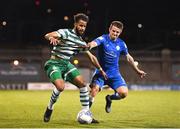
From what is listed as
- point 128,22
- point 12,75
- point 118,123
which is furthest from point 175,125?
point 128,22

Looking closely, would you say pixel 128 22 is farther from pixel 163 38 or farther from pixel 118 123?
pixel 118 123

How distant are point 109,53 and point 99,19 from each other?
3312 centimetres

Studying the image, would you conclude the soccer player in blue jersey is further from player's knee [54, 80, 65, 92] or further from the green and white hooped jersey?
player's knee [54, 80, 65, 92]

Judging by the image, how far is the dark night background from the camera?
45.4 metres

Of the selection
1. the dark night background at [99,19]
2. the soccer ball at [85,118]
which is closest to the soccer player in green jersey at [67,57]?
the soccer ball at [85,118]

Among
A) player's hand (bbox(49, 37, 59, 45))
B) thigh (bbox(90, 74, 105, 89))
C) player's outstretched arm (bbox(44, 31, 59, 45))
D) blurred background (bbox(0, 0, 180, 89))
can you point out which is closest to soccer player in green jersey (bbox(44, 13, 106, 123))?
player's outstretched arm (bbox(44, 31, 59, 45))

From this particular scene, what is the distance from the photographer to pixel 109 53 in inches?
542

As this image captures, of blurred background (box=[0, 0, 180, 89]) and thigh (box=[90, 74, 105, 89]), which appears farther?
blurred background (box=[0, 0, 180, 89])

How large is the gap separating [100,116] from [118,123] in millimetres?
1821

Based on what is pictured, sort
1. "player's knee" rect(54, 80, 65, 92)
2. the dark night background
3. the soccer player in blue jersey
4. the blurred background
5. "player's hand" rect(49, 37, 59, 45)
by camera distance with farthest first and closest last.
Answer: the dark night background → the blurred background → the soccer player in blue jersey → "player's knee" rect(54, 80, 65, 92) → "player's hand" rect(49, 37, 59, 45)

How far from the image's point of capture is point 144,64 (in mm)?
38094

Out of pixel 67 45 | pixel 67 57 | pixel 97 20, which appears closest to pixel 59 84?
pixel 67 57

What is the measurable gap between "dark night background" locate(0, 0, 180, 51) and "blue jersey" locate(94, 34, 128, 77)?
1229 inches

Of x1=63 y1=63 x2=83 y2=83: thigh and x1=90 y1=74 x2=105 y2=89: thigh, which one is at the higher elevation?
x1=63 y1=63 x2=83 y2=83: thigh
